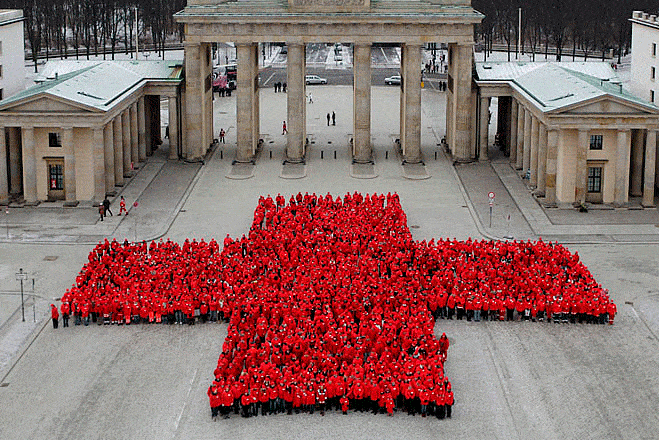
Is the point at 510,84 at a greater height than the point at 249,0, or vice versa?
the point at 249,0

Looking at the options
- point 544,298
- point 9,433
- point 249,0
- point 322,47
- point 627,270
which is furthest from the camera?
point 322,47

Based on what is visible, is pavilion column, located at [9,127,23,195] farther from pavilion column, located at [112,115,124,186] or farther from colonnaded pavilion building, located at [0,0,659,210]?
pavilion column, located at [112,115,124,186]

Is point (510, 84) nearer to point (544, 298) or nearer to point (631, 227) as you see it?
point (631, 227)

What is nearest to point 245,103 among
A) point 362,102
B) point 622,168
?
point 362,102

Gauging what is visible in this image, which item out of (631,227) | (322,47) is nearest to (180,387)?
(631,227)

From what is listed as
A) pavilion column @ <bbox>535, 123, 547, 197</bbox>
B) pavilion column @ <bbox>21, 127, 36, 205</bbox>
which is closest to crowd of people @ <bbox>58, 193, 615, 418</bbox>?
pavilion column @ <bbox>535, 123, 547, 197</bbox>

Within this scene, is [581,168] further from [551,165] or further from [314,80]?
[314,80]

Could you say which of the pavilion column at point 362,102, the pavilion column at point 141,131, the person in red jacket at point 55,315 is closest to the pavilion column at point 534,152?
the pavilion column at point 362,102
